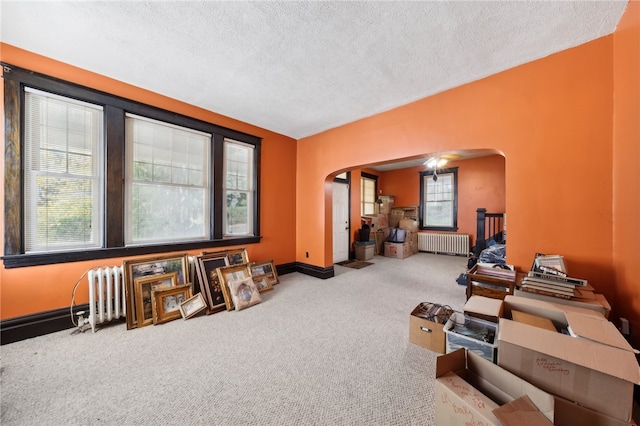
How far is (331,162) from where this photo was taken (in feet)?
13.4

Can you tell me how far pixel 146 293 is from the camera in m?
2.58

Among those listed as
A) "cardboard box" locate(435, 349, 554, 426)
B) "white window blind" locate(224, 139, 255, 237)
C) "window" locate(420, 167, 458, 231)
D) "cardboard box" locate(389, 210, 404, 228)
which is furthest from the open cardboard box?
"cardboard box" locate(389, 210, 404, 228)

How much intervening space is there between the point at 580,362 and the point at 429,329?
1069 millimetres

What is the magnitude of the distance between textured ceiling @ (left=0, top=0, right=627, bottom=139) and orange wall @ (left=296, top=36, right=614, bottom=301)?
7.6 inches

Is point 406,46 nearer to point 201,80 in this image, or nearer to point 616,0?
point 616,0

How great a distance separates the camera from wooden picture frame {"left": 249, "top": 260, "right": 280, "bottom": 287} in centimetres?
368

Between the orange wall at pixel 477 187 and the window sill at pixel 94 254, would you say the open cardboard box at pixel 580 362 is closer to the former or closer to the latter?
the window sill at pixel 94 254

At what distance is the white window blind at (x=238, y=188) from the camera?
3764mm

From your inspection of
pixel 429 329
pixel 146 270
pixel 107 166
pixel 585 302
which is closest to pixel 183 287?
pixel 146 270

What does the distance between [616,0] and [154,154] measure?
473 cm

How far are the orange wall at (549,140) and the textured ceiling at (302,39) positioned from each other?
0.19 metres

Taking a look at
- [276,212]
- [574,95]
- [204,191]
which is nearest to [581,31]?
[574,95]

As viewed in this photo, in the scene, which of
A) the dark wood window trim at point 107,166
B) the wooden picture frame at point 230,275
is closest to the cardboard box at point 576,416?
the wooden picture frame at point 230,275

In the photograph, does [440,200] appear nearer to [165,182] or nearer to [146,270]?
[165,182]
